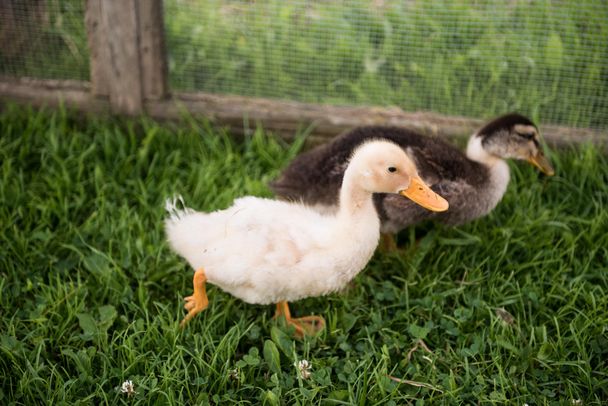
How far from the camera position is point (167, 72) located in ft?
13.6

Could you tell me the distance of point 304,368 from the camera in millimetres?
2699

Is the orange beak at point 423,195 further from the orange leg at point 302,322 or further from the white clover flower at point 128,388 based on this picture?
the white clover flower at point 128,388

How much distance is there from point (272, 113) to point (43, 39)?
1.53 metres

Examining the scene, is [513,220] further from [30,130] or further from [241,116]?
[30,130]

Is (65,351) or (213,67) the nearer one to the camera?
(65,351)

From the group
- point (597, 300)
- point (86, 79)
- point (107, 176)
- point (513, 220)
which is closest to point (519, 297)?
point (597, 300)

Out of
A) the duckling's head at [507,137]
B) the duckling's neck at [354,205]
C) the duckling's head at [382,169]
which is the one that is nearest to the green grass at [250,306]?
the duckling's head at [507,137]

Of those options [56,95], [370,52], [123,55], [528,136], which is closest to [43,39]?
[56,95]

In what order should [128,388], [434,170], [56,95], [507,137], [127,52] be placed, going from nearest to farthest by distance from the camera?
[128,388] → [434,170] → [507,137] → [127,52] → [56,95]

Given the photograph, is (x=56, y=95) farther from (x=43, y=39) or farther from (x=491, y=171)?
(x=491, y=171)

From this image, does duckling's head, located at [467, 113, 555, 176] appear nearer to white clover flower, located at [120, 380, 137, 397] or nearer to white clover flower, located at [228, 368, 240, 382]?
white clover flower, located at [228, 368, 240, 382]

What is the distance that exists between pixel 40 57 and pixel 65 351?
231 cm

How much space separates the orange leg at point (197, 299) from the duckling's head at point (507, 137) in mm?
1616

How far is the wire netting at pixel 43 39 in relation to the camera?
13.3ft
